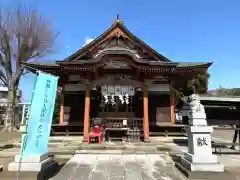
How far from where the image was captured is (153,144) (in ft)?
31.5

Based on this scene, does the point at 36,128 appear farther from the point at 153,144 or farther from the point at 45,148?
the point at 153,144

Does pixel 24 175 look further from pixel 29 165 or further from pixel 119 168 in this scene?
pixel 119 168

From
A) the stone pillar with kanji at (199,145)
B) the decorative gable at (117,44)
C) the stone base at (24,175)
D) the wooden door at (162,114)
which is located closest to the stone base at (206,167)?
the stone pillar with kanji at (199,145)

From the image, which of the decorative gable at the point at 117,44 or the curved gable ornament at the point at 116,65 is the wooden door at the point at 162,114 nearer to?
the decorative gable at the point at 117,44

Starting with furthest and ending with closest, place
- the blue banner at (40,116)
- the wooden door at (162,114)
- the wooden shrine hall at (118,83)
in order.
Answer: the wooden door at (162,114), the wooden shrine hall at (118,83), the blue banner at (40,116)

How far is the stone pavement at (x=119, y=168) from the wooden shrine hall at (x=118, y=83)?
9.24 ft

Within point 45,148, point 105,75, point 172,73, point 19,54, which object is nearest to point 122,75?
point 105,75

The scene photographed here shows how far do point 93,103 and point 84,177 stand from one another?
7416 mm

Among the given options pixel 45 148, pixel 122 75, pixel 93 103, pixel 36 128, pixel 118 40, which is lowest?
pixel 45 148

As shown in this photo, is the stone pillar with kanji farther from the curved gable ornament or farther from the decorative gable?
the decorative gable

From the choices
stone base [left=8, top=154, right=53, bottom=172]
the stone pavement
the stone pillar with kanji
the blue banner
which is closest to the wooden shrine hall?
the stone pavement

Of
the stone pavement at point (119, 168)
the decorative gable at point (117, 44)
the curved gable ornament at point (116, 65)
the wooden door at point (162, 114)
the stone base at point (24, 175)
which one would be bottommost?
the stone pavement at point (119, 168)

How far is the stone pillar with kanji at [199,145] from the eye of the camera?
525 cm

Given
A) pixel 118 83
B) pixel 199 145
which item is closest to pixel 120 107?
pixel 118 83
